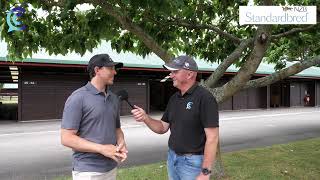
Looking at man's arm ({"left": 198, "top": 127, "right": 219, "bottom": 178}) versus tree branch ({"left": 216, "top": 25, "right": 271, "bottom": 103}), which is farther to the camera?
tree branch ({"left": 216, "top": 25, "right": 271, "bottom": 103})

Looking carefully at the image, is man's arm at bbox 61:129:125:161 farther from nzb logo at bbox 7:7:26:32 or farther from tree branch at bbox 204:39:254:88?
tree branch at bbox 204:39:254:88

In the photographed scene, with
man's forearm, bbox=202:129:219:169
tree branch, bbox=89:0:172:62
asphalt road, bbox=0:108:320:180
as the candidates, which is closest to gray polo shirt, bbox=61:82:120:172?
man's forearm, bbox=202:129:219:169

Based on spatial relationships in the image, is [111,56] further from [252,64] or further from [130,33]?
[252,64]

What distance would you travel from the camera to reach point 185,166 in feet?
13.9

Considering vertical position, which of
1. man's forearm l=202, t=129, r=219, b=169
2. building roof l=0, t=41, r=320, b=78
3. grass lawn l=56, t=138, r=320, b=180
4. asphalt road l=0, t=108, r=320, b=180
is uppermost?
building roof l=0, t=41, r=320, b=78

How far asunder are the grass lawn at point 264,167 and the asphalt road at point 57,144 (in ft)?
5.47

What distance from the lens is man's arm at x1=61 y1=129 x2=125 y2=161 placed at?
3.61m

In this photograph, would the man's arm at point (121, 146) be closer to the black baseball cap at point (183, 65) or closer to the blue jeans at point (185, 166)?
the blue jeans at point (185, 166)

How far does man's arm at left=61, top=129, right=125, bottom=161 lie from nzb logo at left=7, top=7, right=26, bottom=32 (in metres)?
3.82

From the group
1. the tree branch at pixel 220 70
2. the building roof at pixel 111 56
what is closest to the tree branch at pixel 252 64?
the tree branch at pixel 220 70

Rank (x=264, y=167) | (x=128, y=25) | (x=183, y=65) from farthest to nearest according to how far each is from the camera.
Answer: (x=264, y=167) → (x=128, y=25) → (x=183, y=65)

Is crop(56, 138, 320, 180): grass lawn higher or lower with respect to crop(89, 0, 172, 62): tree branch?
lower

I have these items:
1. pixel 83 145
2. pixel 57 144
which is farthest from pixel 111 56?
pixel 83 145

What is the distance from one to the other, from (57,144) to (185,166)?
35.0 ft
